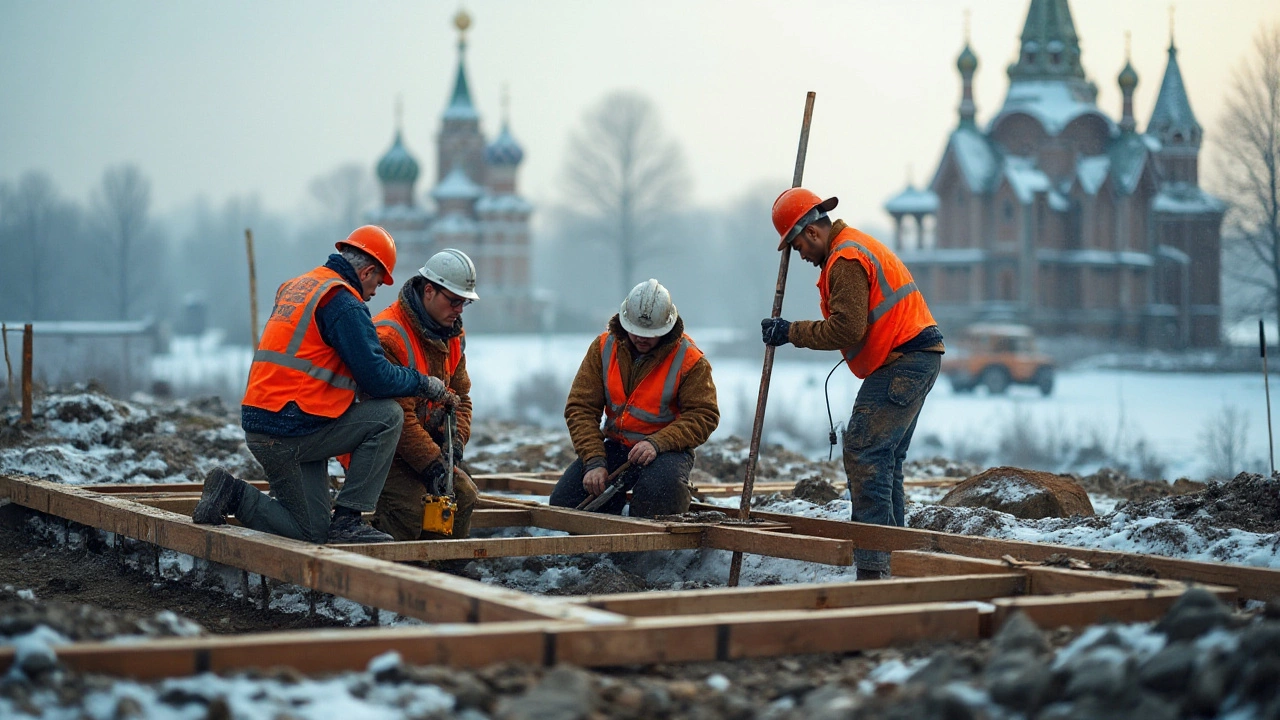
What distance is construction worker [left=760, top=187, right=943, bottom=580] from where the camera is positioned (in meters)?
5.70

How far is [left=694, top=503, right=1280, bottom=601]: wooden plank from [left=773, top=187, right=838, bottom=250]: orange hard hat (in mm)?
1306

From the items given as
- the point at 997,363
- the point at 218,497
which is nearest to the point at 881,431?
the point at 218,497

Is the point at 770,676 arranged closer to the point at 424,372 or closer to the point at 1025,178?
the point at 424,372

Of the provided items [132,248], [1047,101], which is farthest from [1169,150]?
[132,248]

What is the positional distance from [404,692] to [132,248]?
54.3 m

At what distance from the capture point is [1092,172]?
4294 centimetres

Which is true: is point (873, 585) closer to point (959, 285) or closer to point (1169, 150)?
point (959, 285)

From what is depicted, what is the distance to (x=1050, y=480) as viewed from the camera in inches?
289

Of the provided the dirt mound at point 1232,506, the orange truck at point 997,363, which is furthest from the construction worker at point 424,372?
the orange truck at point 997,363

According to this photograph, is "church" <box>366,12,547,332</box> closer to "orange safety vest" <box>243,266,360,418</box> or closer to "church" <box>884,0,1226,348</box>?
"church" <box>884,0,1226,348</box>

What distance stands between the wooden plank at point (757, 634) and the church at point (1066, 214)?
130 feet

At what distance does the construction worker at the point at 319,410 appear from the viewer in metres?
5.27

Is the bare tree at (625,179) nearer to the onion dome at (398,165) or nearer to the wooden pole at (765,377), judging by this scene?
the onion dome at (398,165)

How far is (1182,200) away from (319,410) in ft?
144
